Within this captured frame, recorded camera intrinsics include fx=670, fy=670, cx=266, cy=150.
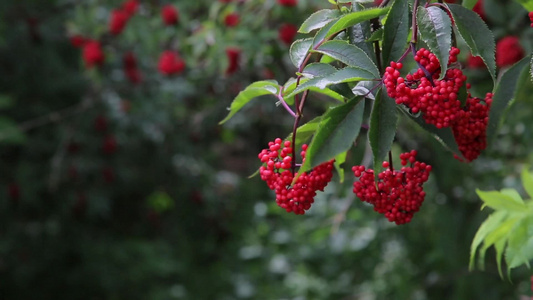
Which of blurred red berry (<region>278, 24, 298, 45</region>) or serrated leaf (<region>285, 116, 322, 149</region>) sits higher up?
blurred red berry (<region>278, 24, 298, 45</region>)

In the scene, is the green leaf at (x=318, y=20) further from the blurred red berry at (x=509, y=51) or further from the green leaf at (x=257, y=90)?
the blurred red berry at (x=509, y=51)

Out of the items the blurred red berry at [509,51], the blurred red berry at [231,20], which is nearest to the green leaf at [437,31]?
the blurred red berry at [509,51]

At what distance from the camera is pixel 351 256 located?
3.05m

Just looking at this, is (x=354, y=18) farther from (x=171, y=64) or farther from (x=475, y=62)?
(x=171, y=64)

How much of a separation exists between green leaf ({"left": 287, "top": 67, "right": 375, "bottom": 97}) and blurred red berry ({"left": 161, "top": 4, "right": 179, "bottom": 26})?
2.37 m

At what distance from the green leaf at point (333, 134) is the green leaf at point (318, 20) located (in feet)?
0.59

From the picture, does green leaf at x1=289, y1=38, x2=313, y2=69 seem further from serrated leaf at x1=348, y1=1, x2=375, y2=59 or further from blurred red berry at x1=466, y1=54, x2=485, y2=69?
blurred red berry at x1=466, y1=54, x2=485, y2=69

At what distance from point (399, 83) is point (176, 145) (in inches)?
136

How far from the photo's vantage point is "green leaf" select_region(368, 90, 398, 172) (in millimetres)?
774

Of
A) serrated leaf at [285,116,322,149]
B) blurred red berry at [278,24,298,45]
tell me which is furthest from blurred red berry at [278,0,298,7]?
serrated leaf at [285,116,322,149]

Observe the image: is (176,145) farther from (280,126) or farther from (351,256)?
(351,256)

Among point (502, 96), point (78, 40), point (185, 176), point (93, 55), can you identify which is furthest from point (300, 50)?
point (185, 176)

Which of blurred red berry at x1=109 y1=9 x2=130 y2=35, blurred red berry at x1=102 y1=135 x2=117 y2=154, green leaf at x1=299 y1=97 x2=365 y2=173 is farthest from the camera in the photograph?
blurred red berry at x1=102 y1=135 x2=117 y2=154

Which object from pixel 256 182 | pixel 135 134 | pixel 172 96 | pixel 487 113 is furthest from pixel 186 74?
pixel 487 113
